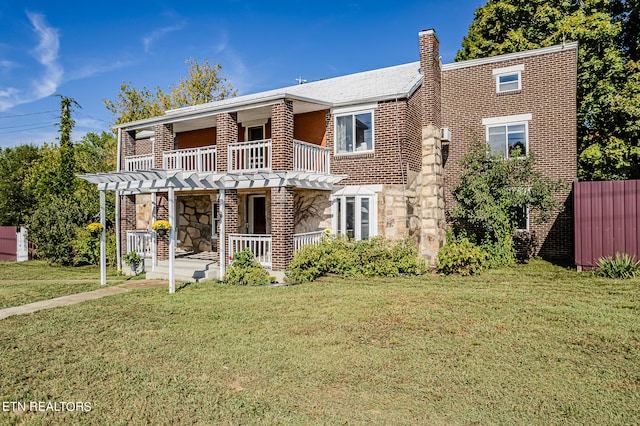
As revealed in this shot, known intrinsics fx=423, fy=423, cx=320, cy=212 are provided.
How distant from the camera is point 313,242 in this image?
14.1 meters

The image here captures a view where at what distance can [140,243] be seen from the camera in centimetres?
1570

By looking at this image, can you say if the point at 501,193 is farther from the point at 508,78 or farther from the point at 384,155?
the point at 508,78

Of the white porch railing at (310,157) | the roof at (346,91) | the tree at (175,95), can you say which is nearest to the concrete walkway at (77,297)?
the white porch railing at (310,157)

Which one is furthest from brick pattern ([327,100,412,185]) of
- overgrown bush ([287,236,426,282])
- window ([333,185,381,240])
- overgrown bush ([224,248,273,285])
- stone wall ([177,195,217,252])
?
stone wall ([177,195,217,252])

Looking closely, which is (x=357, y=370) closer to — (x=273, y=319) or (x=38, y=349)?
(x=273, y=319)

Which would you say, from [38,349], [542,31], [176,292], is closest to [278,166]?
[176,292]

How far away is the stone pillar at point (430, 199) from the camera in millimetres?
15336

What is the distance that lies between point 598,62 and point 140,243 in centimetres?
2126

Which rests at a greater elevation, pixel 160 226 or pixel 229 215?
pixel 229 215

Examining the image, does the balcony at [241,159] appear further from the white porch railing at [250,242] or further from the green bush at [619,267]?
the green bush at [619,267]

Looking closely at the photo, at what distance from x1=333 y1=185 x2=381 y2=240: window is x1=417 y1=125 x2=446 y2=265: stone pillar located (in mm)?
2242

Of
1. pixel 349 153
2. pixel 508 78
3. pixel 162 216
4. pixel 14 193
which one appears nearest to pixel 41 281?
pixel 162 216

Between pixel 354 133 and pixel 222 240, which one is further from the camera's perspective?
pixel 354 133

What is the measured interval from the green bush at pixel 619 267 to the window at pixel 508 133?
565 centimetres
